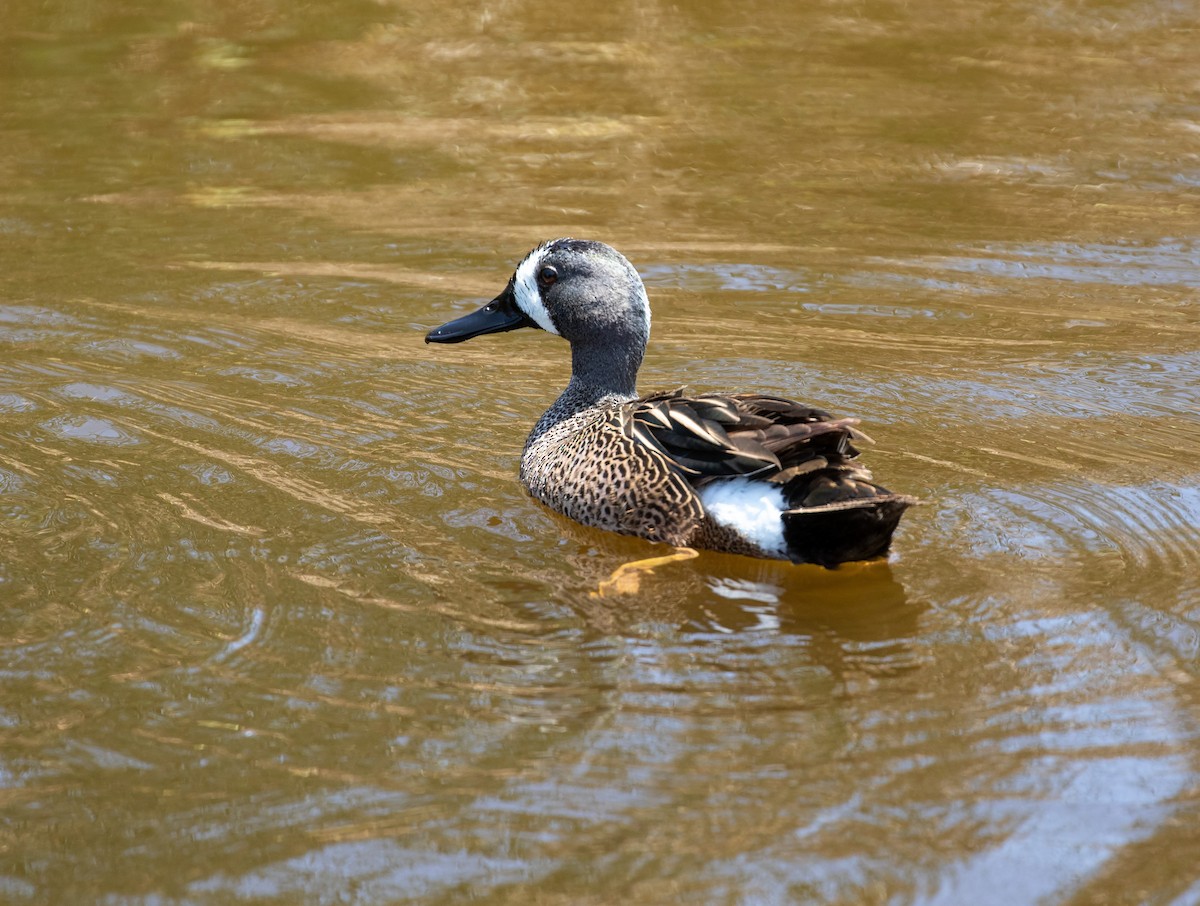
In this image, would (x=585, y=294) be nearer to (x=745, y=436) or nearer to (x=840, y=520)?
(x=745, y=436)

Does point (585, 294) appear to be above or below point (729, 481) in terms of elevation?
above

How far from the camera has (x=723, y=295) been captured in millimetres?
8875

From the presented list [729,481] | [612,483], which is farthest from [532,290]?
[729,481]

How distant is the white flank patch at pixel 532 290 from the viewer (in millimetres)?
7055

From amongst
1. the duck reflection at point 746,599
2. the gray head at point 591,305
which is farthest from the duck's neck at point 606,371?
the duck reflection at point 746,599

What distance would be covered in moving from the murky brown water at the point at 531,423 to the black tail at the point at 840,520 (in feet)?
0.50

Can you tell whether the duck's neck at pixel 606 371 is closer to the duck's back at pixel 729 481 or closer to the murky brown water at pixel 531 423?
the murky brown water at pixel 531 423

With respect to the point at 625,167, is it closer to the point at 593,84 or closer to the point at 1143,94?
the point at 593,84

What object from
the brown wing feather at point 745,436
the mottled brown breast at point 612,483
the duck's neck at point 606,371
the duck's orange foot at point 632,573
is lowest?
the duck's orange foot at point 632,573

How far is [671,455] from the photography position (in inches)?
235

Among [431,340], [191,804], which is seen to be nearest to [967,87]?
[431,340]

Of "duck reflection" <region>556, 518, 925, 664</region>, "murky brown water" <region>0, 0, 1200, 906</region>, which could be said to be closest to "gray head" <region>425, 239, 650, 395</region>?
"murky brown water" <region>0, 0, 1200, 906</region>

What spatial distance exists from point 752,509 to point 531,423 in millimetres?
1962

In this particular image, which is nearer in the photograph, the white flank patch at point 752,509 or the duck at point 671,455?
the duck at point 671,455
